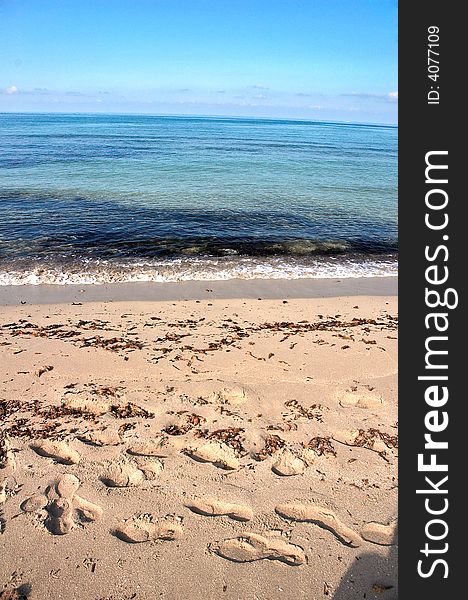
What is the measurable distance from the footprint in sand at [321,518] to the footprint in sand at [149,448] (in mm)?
1275

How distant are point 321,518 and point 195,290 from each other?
675 centimetres

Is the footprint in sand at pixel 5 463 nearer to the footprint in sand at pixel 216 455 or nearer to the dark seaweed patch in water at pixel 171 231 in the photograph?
the footprint in sand at pixel 216 455

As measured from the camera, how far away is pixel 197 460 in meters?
3.89

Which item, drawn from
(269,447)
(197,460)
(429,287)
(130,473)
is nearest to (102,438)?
(130,473)

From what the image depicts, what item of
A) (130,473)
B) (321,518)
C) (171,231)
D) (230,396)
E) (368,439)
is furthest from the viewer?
(171,231)

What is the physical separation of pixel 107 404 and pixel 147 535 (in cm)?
195

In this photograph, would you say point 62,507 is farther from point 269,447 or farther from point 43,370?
point 43,370

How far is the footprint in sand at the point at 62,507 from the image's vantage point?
123 inches

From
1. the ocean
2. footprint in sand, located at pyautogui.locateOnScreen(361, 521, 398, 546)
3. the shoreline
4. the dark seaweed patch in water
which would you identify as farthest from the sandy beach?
the dark seaweed patch in water

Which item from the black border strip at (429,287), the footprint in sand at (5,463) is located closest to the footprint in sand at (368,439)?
the black border strip at (429,287)

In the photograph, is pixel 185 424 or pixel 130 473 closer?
pixel 130 473

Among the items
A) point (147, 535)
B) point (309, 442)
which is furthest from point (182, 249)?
point (147, 535)

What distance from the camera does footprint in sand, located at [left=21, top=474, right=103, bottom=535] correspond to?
3.13 meters

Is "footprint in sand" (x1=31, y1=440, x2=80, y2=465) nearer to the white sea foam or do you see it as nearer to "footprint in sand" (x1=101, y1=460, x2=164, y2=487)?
"footprint in sand" (x1=101, y1=460, x2=164, y2=487)
